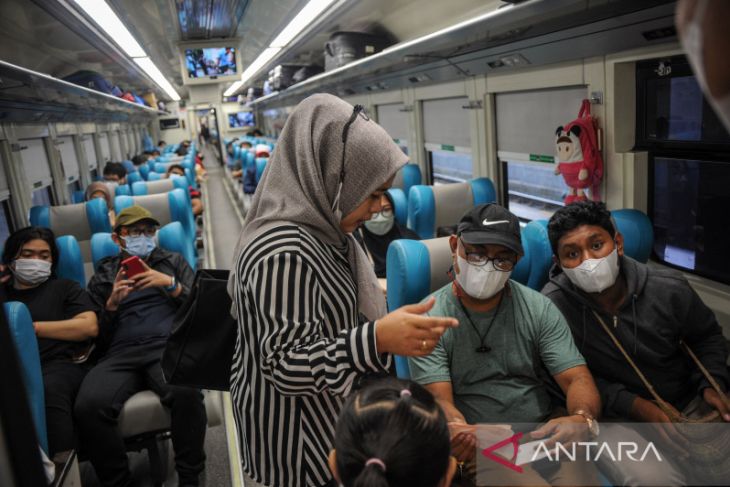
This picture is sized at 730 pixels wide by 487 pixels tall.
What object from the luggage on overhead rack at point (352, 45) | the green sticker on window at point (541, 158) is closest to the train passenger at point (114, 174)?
the luggage on overhead rack at point (352, 45)

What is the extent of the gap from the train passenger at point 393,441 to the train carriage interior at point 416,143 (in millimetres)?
375

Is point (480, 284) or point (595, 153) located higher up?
point (595, 153)

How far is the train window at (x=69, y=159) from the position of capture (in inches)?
346

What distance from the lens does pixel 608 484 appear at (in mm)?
784

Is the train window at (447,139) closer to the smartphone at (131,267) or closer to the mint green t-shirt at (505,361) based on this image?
the smartphone at (131,267)

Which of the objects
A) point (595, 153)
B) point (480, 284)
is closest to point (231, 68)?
point (595, 153)

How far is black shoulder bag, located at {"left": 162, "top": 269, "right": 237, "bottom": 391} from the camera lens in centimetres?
186

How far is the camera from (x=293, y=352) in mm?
1352

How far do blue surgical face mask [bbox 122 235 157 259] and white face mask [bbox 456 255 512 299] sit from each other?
2519 mm

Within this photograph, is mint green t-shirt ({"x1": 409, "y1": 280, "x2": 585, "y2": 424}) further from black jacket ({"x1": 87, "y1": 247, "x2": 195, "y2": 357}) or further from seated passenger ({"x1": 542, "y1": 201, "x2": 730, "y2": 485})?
black jacket ({"x1": 87, "y1": 247, "x2": 195, "y2": 357})

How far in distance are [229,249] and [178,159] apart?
4063 millimetres

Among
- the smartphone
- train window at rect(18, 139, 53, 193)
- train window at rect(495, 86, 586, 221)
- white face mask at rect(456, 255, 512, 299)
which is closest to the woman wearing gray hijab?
white face mask at rect(456, 255, 512, 299)

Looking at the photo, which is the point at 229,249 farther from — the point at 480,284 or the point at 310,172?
the point at 310,172

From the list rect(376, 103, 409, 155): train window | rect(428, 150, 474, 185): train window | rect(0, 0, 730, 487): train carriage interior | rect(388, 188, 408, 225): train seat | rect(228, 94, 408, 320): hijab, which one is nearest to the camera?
rect(228, 94, 408, 320): hijab
